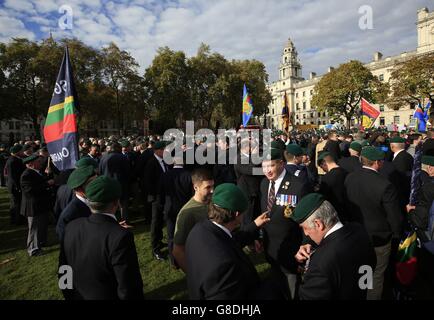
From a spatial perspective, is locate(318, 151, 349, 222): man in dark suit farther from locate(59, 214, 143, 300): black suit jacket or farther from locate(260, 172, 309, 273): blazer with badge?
locate(59, 214, 143, 300): black suit jacket

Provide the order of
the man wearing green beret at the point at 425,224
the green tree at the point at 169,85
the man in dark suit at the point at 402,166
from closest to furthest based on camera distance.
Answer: the man wearing green beret at the point at 425,224, the man in dark suit at the point at 402,166, the green tree at the point at 169,85

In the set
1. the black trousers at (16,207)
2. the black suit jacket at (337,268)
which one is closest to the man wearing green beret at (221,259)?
the black suit jacket at (337,268)

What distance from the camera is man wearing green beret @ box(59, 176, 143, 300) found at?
7.81ft

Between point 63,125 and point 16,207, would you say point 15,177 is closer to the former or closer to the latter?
point 16,207

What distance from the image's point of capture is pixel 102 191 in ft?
8.52

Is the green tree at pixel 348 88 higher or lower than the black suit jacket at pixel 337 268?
higher

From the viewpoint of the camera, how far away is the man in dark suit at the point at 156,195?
5.77 metres

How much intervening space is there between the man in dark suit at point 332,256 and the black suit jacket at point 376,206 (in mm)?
1617

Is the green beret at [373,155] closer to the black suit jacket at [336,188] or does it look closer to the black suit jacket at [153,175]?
the black suit jacket at [336,188]

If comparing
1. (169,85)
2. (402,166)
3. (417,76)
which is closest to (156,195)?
(402,166)

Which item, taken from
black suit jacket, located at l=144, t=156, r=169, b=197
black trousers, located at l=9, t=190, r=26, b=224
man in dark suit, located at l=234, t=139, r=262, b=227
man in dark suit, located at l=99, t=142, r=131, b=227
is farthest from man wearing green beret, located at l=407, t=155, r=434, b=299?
black trousers, located at l=9, t=190, r=26, b=224

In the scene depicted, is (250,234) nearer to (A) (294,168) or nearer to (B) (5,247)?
(A) (294,168)

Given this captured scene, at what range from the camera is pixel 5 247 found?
21.9 feet

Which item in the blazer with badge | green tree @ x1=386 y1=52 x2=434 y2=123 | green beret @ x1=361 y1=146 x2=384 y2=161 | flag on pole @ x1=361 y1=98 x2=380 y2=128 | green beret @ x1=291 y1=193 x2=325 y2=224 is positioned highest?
green tree @ x1=386 y1=52 x2=434 y2=123
